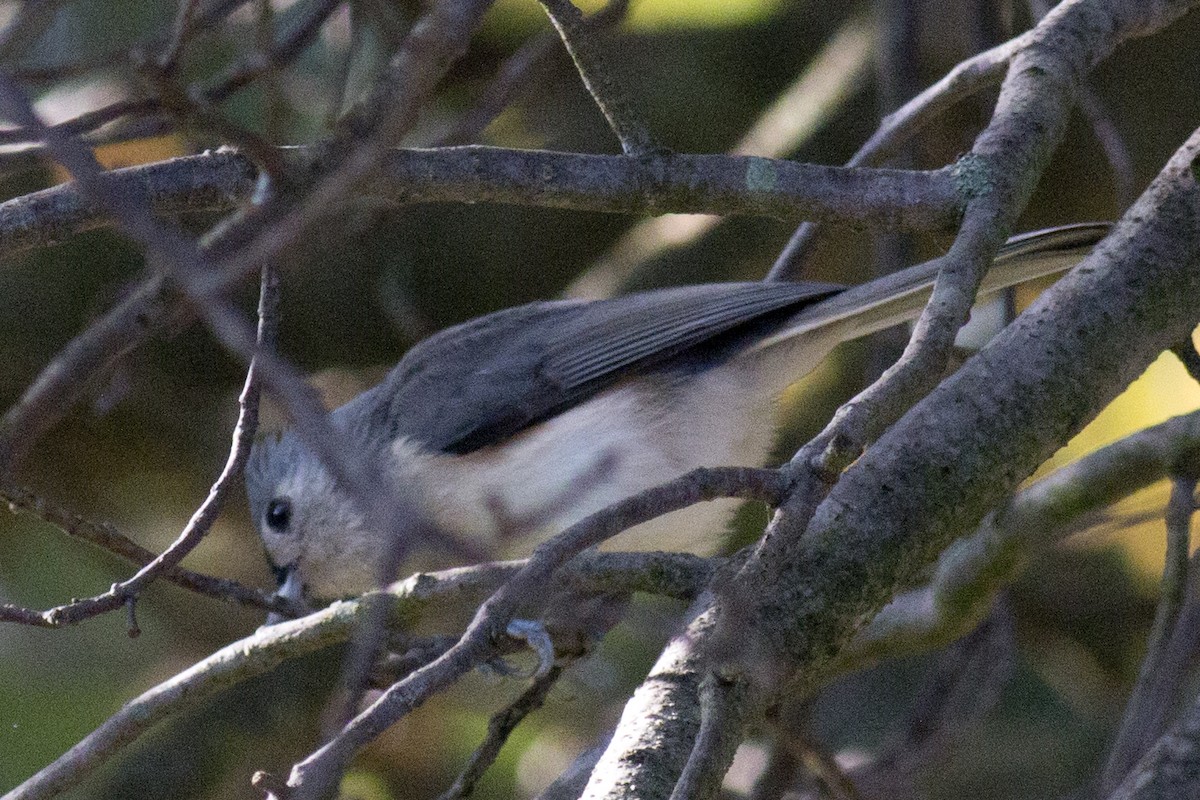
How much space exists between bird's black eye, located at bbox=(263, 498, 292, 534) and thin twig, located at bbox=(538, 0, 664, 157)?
1513 mm

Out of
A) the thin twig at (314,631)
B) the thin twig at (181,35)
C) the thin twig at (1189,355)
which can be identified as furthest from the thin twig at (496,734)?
the thin twig at (181,35)

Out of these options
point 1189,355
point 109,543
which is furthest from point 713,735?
point 1189,355

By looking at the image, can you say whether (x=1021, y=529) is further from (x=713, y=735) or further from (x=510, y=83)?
(x=510, y=83)

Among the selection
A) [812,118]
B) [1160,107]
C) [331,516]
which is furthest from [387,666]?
[1160,107]

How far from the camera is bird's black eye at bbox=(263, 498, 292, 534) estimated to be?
133 inches

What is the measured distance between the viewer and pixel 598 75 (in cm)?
216

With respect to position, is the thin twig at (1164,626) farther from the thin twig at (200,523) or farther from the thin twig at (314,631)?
the thin twig at (200,523)

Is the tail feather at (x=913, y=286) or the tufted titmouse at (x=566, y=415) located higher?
the tufted titmouse at (x=566, y=415)

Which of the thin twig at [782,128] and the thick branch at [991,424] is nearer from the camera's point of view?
the thick branch at [991,424]

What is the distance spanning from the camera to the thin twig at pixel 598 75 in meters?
2.12

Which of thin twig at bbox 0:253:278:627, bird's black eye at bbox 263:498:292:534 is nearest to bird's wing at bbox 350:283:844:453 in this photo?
bird's black eye at bbox 263:498:292:534

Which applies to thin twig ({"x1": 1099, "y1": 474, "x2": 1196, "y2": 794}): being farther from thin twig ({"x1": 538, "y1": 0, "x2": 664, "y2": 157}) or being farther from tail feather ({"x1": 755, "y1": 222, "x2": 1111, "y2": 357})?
thin twig ({"x1": 538, "y1": 0, "x2": 664, "y2": 157})

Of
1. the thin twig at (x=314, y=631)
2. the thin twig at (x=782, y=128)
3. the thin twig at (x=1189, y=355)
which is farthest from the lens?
the thin twig at (x=782, y=128)

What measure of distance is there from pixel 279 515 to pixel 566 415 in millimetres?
717
